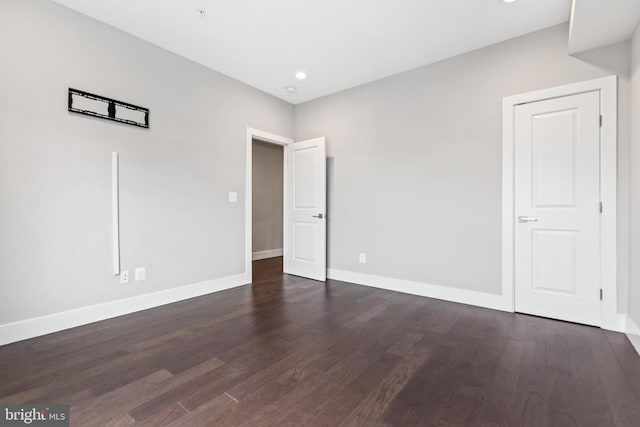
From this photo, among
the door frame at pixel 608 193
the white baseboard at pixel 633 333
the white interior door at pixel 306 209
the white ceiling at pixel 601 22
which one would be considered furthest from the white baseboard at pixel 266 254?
the white ceiling at pixel 601 22

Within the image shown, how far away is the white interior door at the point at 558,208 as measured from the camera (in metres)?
2.54

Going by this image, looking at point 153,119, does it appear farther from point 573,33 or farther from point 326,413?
point 573,33

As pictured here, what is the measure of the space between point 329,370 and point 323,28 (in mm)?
2907

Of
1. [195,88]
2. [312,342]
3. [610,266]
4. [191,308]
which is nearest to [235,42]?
[195,88]

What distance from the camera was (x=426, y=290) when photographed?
135 inches

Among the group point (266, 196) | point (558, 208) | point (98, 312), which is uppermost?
point (266, 196)

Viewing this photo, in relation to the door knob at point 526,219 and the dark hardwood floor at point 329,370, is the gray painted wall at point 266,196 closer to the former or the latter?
the dark hardwood floor at point 329,370

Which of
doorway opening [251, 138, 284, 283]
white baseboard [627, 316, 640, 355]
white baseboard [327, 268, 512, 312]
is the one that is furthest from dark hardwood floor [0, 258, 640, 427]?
doorway opening [251, 138, 284, 283]

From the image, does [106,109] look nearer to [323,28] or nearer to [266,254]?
[323,28]

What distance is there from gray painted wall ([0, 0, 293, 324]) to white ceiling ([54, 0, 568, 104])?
0.32 m

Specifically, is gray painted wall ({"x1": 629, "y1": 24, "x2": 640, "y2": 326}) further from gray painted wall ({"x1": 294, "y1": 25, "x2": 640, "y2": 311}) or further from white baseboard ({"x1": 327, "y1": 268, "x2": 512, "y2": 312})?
white baseboard ({"x1": 327, "y1": 268, "x2": 512, "y2": 312})

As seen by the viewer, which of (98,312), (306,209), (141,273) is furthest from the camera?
(306,209)

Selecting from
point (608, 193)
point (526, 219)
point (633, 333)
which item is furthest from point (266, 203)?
point (633, 333)

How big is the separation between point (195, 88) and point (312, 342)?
307 centimetres
